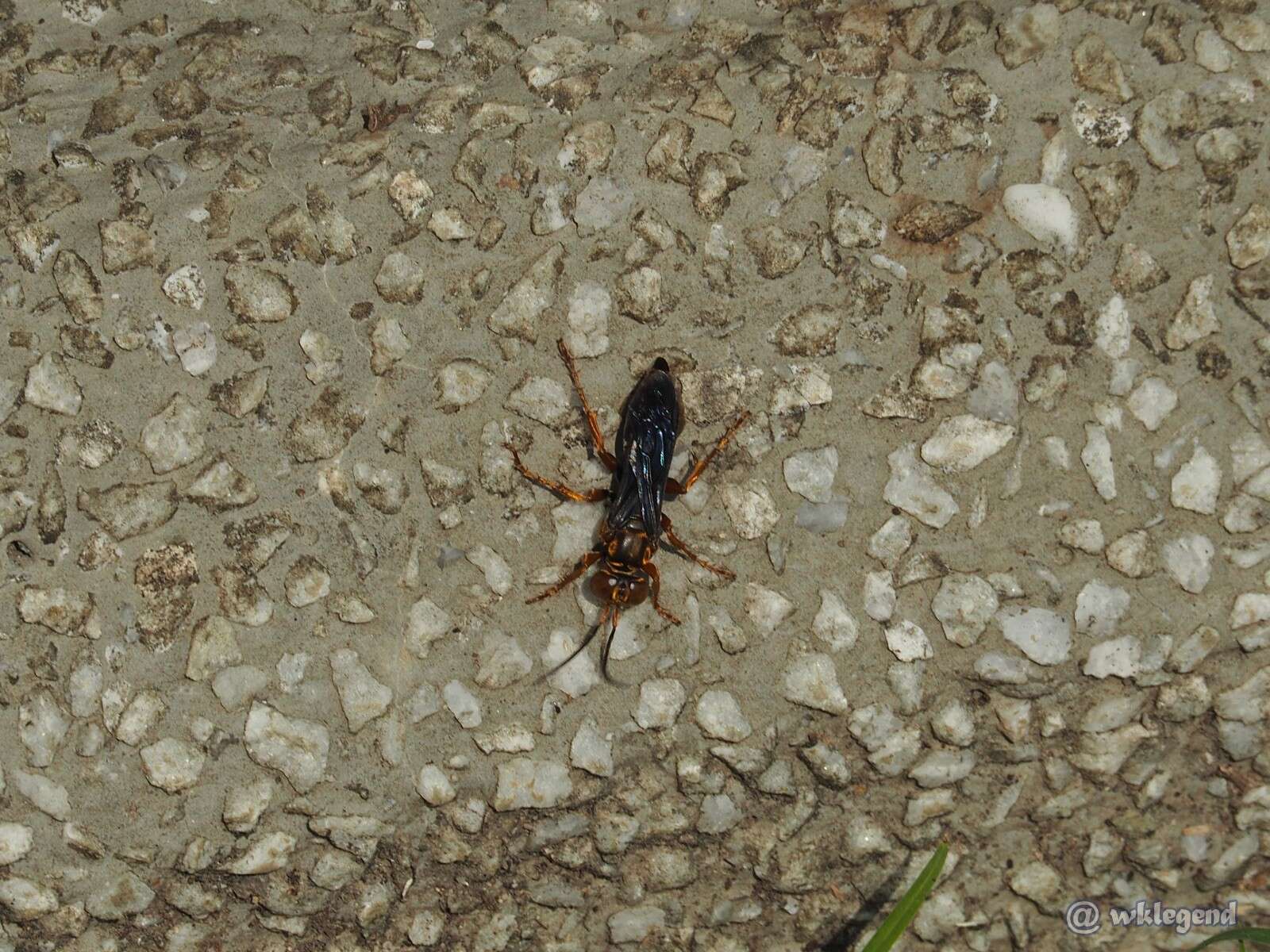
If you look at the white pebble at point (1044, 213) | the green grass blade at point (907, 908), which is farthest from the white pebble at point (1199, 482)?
the green grass blade at point (907, 908)

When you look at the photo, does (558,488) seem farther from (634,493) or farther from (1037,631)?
(1037,631)

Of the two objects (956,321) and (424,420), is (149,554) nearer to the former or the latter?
(424,420)

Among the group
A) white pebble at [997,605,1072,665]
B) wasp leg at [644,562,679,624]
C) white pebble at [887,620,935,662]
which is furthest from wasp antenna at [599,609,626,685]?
white pebble at [997,605,1072,665]

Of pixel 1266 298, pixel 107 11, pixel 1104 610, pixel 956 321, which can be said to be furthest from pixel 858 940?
pixel 107 11

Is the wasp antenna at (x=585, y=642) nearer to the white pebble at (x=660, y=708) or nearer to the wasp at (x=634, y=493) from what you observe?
the wasp at (x=634, y=493)

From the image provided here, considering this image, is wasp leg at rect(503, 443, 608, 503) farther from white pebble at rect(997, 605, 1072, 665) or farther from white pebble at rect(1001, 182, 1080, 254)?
white pebble at rect(1001, 182, 1080, 254)

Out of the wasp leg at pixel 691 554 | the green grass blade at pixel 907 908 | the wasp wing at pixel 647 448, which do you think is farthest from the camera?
the wasp leg at pixel 691 554

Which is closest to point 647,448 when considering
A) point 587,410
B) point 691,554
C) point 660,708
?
point 587,410
